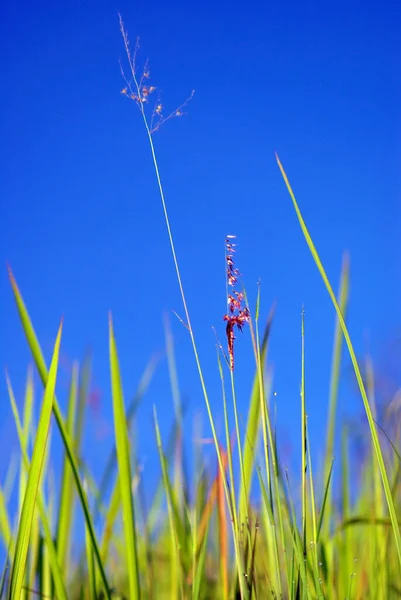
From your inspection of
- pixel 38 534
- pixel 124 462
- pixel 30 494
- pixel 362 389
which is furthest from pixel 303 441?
pixel 38 534

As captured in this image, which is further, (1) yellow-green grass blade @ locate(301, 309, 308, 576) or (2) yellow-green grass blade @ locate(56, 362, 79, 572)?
(2) yellow-green grass blade @ locate(56, 362, 79, 572)

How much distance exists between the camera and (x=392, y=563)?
4.03ft

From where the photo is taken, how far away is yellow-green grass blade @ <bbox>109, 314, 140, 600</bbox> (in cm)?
82

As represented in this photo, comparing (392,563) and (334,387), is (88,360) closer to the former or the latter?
(334,387)

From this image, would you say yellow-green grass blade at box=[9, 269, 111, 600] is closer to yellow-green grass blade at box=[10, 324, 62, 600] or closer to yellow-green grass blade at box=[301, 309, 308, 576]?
yellow-green grass blade at box=[10, 324, 62, 600]

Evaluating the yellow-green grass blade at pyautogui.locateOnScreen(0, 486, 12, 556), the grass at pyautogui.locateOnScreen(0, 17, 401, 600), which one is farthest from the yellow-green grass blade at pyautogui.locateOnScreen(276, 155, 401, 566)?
the yellow-green grass blade at pyautogui.locateOnScreen(0, 486, 12, 556)

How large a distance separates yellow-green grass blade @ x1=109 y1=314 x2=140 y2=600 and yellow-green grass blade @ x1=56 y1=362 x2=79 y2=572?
6.9 inches

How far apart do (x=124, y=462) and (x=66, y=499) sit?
8.6 inches

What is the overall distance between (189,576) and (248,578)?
0.99ft

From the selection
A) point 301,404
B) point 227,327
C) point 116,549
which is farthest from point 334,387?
point 116,549

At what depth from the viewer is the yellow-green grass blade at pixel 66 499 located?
994 millimetres

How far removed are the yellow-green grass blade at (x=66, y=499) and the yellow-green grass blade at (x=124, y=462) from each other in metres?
0.17

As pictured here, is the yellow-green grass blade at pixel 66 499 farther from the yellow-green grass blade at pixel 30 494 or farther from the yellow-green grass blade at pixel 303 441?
the yellow-green grass blade at pixel 303 441

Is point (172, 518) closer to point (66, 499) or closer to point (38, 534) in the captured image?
point (66, 499)
